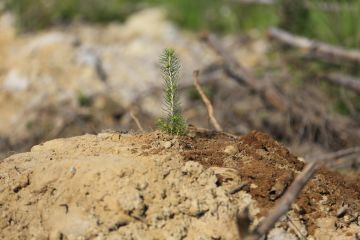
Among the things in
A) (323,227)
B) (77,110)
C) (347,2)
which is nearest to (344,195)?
(323,227)

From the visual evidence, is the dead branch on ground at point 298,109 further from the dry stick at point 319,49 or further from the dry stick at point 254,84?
the dry stick at point 319,49

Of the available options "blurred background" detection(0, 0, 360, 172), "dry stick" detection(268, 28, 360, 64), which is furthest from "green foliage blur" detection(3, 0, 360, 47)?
"dry stick" detection(268, 28, 360, 64)

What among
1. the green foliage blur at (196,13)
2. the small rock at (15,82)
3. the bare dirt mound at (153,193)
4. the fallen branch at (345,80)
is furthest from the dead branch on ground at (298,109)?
the bare dirt mound at (153,193)

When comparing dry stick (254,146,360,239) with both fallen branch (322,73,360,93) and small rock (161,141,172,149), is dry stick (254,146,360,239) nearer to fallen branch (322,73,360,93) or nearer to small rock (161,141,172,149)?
small rock (161,141,172,149)

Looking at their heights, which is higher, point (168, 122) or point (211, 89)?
point (168, 122)

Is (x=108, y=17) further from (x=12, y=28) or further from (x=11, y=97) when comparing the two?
(x=11, y=97)

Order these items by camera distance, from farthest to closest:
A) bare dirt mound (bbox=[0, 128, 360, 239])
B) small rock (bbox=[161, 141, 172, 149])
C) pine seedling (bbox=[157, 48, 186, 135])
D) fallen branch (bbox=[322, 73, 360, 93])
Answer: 1. fallen branch (bbox=[322, 73, 360, 93])
2. pine seedling (bbox=[157, 48, 186, 135])
3. small rock (bbox=[161, 141, 172, 149])
4. bare dirt mound (bbox=[0, 128, 360, 239])
